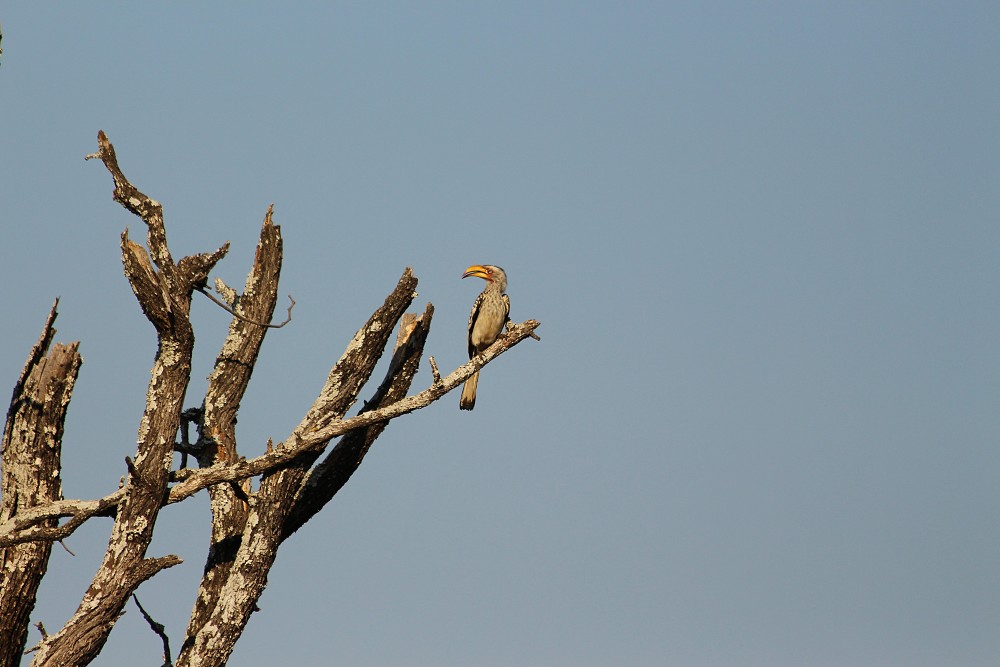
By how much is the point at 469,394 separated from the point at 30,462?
5289mm

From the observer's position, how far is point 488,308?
17391 millimetres

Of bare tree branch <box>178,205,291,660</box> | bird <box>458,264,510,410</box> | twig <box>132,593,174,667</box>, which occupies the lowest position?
twig <box>132,593,174,667</box>

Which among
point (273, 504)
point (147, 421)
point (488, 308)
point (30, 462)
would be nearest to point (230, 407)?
point (273, 504)

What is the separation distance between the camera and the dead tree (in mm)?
12992

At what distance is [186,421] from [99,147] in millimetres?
3598

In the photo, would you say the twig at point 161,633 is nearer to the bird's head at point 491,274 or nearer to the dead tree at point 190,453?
the dead tree at point 190,453

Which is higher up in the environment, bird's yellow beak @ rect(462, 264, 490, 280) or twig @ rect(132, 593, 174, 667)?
bird's yellow beak @ rect(462, 264, 490, 280)

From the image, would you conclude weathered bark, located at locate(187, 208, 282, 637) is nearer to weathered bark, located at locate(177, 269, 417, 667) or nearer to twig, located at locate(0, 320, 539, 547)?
weathered bark, located at locate(177, 269, 417, 667)

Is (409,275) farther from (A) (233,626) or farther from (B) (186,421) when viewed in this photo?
(A) (233,626)

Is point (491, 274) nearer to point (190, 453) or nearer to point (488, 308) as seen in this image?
point (488, 308)

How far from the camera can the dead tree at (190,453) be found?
13.0 meters

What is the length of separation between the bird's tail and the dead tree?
73 centimetres

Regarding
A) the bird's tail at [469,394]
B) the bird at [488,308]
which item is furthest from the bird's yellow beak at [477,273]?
the bird's tail at [469,394]

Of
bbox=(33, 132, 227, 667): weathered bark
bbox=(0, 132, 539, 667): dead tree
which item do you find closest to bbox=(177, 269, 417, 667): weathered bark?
bbox=(0, 132, 539, 667): dead tree
